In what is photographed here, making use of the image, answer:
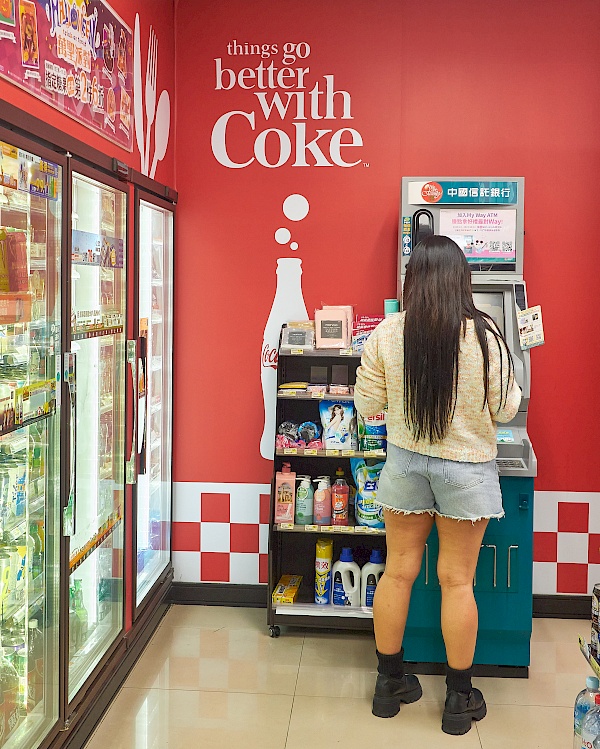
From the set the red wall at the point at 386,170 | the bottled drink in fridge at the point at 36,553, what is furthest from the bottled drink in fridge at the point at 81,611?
the red wall at the point at 386,170

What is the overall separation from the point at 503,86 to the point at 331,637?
10.1 ft

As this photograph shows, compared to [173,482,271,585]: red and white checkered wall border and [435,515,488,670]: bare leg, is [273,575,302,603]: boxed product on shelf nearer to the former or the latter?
[173,482,271,585]: red and white checkered wall border

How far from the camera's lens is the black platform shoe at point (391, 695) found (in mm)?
3633

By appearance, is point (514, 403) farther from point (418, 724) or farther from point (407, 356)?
point (418, 724)

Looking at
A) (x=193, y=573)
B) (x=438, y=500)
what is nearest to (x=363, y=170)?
(x=438, y=500)

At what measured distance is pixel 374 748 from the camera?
3.36 meters

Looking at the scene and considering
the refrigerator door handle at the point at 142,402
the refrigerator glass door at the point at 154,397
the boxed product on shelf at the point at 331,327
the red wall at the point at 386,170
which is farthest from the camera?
the red wall at the point at 386,170

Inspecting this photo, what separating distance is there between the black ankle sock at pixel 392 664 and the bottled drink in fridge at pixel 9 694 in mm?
1518

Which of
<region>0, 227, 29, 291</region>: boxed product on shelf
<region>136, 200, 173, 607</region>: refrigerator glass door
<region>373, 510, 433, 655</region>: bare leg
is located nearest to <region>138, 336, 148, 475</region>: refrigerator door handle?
<region>136, 200, 173, 607</region>: refrigerator glass door

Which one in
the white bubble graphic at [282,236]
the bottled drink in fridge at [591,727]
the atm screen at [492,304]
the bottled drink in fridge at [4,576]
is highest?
the white bubble graphic at [282,236]

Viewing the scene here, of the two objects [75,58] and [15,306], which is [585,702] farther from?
[75,58]

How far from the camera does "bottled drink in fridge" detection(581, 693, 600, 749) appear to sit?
96.3 inches

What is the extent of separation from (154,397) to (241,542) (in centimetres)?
100

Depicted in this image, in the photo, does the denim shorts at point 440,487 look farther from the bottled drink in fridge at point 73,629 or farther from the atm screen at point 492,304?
the bottled drink in fridge at point 73,629
